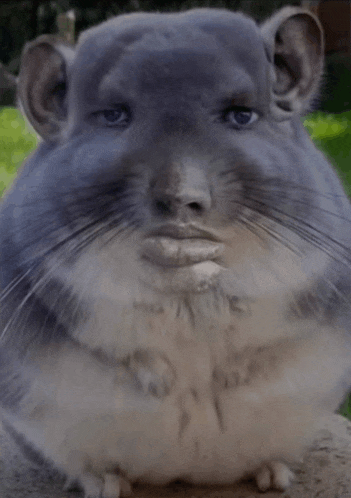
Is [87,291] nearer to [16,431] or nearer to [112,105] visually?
[112,105]

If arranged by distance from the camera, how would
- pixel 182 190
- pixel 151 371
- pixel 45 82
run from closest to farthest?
pixel 182 190
pixel 45 82
pixel 151 371

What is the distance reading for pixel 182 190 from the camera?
737mm

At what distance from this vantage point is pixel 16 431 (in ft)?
3.64

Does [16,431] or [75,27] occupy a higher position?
[75,27]

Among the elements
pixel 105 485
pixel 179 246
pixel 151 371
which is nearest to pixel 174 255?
pixel 179 246

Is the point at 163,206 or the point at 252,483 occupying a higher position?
the point at 163,206

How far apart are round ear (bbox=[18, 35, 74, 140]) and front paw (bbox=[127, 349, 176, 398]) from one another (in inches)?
9.9

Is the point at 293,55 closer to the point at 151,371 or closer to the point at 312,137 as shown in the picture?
the point at 312,137

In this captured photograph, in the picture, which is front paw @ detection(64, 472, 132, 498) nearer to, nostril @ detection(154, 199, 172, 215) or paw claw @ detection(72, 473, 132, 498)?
paw claw @ detection(72, 473, 132, 498)

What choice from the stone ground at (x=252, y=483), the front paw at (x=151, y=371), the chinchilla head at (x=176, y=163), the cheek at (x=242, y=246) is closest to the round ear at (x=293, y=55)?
the chinchilla head at (x=176, y=163)

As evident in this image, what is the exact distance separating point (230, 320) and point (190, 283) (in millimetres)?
97

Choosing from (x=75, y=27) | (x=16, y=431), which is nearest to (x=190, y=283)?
(x=75, y=27)

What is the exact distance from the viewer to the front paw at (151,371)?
94 cm

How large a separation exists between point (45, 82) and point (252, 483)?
0.57 m
